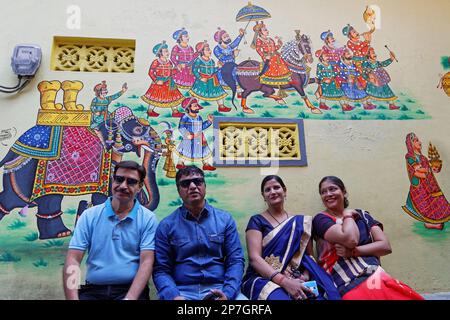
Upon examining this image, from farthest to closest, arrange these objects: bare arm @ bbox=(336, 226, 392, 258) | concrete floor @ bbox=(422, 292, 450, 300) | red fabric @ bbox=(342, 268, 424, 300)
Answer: concrete floor @ bbox=(422, 292, 450, 300) → bare arm @ bbox=(336, 226, 392, 258) → red fabric @ bbox=(342, 268, 424, 300)

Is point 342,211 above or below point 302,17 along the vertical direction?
below

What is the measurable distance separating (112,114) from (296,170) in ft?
6.29

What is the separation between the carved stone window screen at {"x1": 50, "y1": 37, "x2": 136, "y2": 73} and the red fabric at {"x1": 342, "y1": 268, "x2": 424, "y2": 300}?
3014mm

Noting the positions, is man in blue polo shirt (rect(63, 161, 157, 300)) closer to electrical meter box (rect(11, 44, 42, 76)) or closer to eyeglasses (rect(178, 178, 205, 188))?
eyeglasses (rect(178, 178, 205, 188))

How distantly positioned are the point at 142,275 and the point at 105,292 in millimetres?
286

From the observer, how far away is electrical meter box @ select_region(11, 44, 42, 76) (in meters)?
3.70

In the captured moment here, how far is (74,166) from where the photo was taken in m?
3.49

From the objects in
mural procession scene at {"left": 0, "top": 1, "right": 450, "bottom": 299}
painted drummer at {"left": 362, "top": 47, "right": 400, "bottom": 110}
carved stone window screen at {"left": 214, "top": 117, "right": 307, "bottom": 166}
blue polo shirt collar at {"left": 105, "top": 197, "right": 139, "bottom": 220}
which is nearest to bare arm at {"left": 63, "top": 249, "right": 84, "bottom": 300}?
blue polo shirt collar at {"left": 105, "top": 197, "right": 139, "bottom": 220}

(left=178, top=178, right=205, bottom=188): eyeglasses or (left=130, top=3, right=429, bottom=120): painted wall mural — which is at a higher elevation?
(left=130, top=3, right=429, bottom=120): painted wall mural

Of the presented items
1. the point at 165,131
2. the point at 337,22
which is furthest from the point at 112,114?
the point at 337,22

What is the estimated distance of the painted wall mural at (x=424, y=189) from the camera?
11.8 ft

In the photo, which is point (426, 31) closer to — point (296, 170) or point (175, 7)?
point (296, 170)

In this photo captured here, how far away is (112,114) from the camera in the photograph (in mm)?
3689

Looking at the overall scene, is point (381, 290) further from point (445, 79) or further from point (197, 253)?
point (445, 79)
